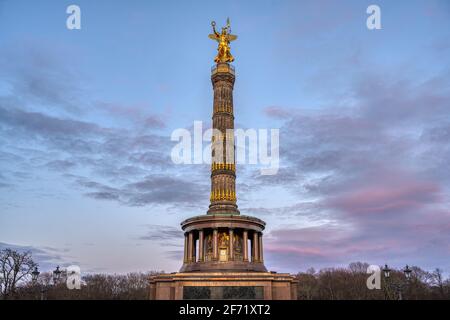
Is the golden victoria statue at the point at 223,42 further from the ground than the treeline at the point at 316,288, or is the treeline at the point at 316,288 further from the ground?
the golden victoria statue at the point at 223,42

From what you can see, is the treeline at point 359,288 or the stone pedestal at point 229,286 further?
the treeline at point 359,288

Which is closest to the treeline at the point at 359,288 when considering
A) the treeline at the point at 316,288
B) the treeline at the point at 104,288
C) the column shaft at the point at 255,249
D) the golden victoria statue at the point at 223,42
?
the treeline at the point at 316,288

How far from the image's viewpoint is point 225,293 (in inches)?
1043

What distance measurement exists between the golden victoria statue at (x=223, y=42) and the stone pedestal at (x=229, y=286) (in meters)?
21.2

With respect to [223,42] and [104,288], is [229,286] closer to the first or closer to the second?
[223,42]

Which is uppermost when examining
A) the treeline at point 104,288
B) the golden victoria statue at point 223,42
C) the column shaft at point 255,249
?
the golden victoria statue at point 223,42

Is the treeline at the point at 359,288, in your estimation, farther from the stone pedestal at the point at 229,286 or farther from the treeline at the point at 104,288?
the stone pedestal at the point at 229,286

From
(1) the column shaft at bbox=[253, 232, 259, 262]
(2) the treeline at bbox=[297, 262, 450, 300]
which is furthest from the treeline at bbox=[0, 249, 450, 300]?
(1) the column shaft at bbox=[253, 232, 259, 262]

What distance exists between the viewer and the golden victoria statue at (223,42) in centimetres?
3840
